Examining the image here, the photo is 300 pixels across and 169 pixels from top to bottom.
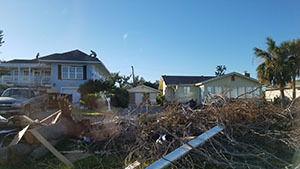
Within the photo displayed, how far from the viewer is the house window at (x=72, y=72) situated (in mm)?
18672

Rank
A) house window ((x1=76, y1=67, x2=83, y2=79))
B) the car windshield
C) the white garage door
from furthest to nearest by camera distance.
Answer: house window ((x1=76, y1=67, x2=83, y2=79))
the white garage door
the car windshield

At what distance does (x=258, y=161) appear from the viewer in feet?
11.9

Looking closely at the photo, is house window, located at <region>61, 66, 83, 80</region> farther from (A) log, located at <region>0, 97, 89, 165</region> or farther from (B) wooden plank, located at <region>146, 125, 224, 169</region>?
(B) wooden plank, located at <region>146, 125, 224, 169</region>

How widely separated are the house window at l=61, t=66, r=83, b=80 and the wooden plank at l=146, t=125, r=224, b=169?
16848mm

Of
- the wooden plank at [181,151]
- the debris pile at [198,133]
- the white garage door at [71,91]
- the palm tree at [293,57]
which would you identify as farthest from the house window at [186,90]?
the wooden plank at [181,151]

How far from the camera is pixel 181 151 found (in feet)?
11.5

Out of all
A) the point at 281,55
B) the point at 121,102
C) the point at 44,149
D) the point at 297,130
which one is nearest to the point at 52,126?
the point at 44,149

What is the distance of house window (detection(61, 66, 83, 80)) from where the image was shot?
1867 cm

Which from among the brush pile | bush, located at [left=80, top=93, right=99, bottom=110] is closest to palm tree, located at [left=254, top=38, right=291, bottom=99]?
the brush pile

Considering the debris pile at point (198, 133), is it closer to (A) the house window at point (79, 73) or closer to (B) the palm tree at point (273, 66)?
(B) the palm tree at point (273, 66)

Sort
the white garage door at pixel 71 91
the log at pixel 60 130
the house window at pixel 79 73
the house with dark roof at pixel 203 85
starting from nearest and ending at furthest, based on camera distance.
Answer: the log at pixel 60 130
the white garage door at pixel 71 91
the house window at pixel 79 73
the house with dark roof at pixel 203 85

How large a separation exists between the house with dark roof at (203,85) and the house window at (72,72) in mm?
9279

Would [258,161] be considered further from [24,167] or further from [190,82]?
[190,82]

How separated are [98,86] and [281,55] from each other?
54.3 feet
